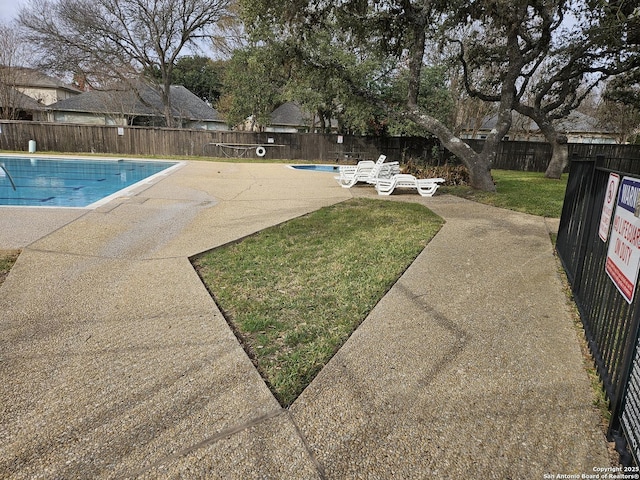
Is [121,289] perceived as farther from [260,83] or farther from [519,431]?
[260,83]

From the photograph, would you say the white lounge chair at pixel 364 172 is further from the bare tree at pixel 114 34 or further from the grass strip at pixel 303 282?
the bare tree at pixel 114 34

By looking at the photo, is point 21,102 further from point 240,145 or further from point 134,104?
point 240,145

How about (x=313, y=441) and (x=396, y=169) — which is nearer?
(x=313, y=441)

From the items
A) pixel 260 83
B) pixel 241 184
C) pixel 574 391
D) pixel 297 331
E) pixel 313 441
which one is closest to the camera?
pixel 313 441

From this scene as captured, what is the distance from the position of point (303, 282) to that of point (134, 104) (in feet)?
95.2

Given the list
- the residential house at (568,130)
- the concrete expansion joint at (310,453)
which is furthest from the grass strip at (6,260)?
the residential house at (568,130)

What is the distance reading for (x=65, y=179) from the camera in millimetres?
13164

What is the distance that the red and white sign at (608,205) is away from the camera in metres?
2.59

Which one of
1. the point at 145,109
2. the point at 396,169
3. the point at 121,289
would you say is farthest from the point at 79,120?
the point at 121,289

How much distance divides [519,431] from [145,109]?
31918 millimetres

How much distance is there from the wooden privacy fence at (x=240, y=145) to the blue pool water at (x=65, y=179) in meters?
3.93

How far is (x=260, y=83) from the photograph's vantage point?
2230 centimetres

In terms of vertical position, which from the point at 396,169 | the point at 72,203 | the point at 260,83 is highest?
the point at 260,83

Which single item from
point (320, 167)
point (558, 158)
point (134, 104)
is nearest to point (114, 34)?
point (134, 104)
